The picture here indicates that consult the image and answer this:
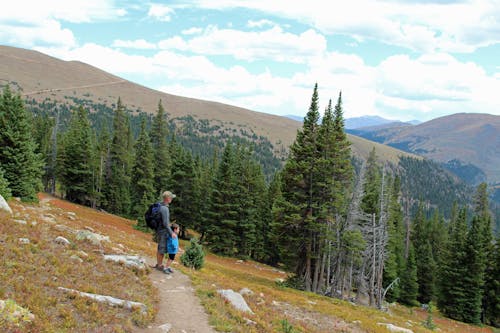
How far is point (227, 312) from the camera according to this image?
11367 millimetres

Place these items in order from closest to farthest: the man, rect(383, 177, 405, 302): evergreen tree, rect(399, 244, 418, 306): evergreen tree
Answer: the man
rect(383, 177, 405, 302): evergreen tree
rect(399, 244, 418, 306): evergreen tree

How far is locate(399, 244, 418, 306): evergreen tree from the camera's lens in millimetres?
57281

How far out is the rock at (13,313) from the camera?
6.93 meters

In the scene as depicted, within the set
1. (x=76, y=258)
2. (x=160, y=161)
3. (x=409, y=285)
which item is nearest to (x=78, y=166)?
(x=160, y=161)

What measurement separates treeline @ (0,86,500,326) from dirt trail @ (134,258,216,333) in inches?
596

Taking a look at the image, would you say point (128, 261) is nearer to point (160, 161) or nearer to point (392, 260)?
point (392, 260)

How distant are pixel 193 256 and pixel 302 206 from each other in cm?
1081

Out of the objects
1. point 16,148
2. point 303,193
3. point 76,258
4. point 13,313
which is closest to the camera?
point 13,313

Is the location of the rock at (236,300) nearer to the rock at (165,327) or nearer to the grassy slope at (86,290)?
the grassy slope at (86,290)

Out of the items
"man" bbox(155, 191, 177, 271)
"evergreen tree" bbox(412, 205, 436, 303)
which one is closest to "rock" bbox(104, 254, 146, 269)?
"man" bbox(155, 191, 177, 271)

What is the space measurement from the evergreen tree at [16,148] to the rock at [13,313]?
2873 centimetres

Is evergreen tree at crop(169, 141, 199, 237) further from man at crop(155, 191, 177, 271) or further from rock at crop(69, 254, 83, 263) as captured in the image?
rock at crop(69, 254, 83, 263)

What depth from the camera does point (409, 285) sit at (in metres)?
57.8

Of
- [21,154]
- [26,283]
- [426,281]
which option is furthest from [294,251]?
[426,281]
